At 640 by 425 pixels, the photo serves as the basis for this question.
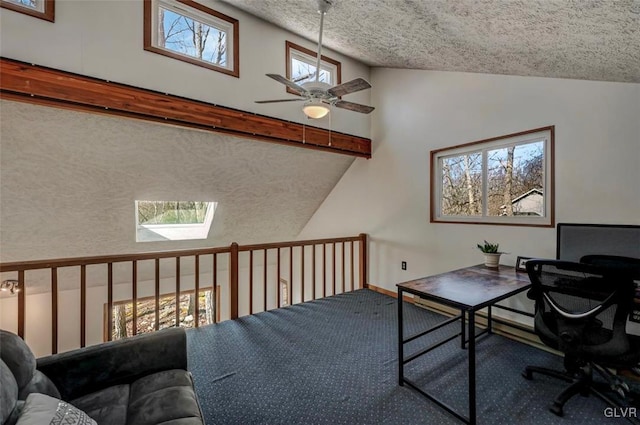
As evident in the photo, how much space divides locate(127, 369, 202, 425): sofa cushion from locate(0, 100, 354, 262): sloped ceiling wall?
Result: 2.45 meters

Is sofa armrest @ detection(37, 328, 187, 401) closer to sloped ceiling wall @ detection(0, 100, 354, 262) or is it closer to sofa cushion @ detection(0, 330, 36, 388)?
sofa cushion @ detection(0, 330, 36, 388)

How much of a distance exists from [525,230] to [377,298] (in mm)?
2007

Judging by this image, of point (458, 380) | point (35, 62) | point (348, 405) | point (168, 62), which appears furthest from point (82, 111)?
point (458, 380)

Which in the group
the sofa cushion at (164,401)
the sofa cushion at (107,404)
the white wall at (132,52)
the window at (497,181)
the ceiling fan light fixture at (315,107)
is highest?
the white wall at (132,52)

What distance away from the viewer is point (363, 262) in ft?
14.6

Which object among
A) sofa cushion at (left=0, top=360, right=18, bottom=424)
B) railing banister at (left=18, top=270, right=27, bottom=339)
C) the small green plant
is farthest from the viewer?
the small green plant

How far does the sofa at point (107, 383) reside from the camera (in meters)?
1.13

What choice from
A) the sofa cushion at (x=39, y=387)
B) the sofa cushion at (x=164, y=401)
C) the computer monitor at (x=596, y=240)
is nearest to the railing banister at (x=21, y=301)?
the sofa cushion at (x=39, y=387)

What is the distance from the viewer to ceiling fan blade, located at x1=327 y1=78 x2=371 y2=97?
228 centimetres

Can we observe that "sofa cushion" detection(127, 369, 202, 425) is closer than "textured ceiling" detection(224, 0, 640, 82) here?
Yes

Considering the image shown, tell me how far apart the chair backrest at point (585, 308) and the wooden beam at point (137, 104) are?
293cm

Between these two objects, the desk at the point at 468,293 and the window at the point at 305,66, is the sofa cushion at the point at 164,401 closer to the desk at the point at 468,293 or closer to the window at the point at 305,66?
the desk at the point at 468,293

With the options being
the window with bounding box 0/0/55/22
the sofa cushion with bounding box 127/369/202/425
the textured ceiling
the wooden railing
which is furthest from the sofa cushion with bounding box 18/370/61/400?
the textured ceiling

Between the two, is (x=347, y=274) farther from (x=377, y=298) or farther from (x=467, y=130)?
(x=467, y=130)
